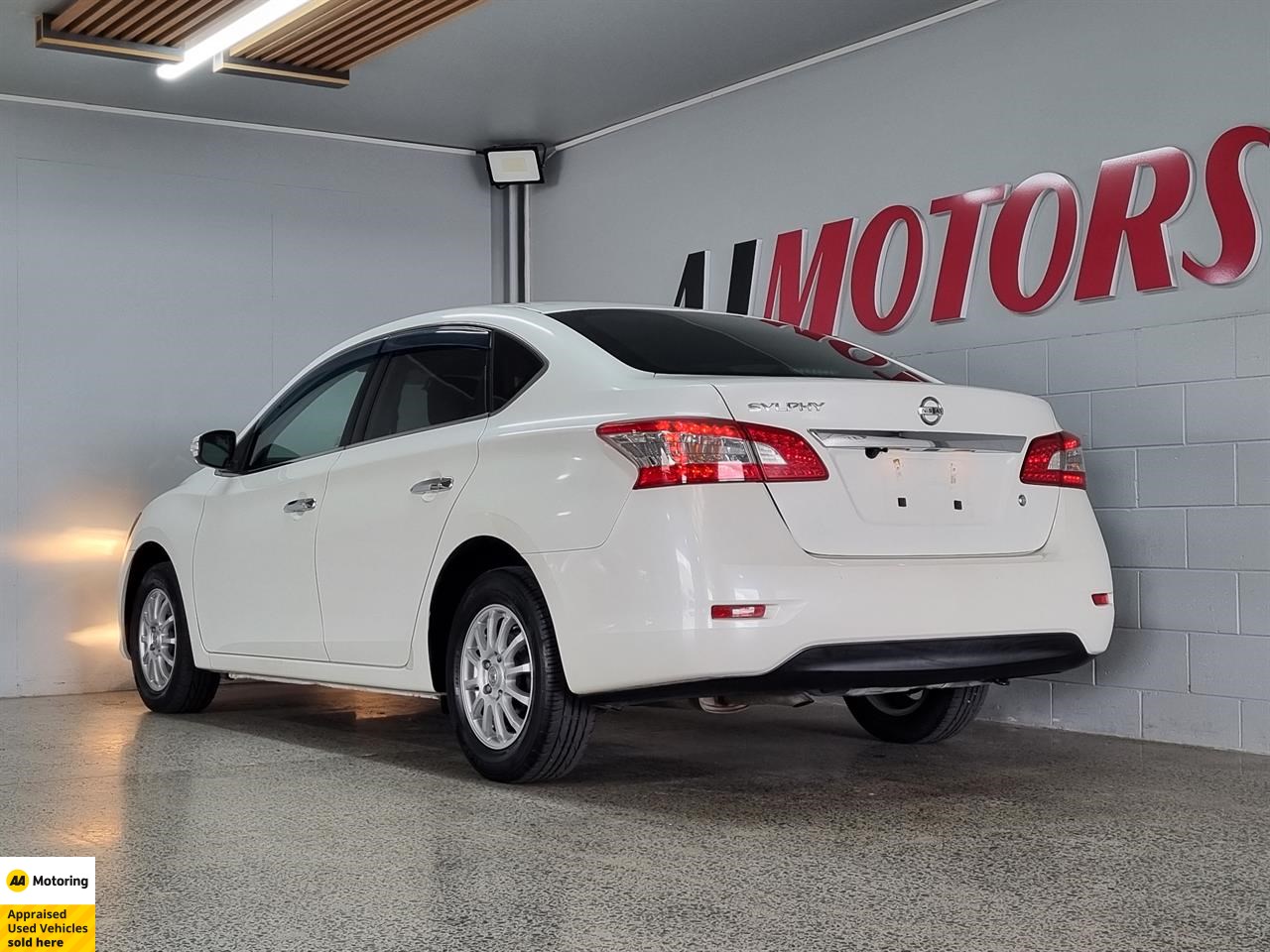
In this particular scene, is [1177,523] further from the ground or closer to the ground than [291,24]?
closer to the ground

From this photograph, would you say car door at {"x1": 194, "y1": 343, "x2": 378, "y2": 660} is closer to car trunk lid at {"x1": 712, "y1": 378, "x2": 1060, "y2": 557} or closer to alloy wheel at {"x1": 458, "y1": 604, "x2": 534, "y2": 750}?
alloy wheel at {"x1": 458, "y1": 604, "x2": 534, "y2": 750}

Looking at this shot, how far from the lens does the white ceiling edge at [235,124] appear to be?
328 inches

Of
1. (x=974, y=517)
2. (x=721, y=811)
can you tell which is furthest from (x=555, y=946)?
(x=974, y=517)

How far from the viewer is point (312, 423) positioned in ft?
18.9

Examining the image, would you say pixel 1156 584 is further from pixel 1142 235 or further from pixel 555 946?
pixel 555 946

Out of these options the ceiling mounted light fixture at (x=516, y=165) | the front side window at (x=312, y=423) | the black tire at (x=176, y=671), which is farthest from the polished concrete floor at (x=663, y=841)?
the ceiling mounted light fixture at (x=516, y=165)

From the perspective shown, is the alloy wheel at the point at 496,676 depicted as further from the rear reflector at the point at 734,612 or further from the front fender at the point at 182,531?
the front fender at the point at 182,531

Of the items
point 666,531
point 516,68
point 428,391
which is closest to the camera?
point 666,531

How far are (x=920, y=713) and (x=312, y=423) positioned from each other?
→ 2.60 m

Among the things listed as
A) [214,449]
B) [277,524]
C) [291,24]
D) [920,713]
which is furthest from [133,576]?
[920,713]

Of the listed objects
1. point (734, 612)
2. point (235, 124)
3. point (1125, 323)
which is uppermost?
point (235, 124)

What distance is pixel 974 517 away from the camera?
4.16 metres

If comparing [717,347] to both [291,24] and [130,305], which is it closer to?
[291,24]

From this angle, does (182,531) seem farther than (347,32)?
No
